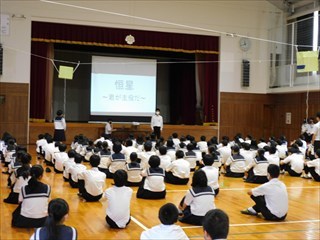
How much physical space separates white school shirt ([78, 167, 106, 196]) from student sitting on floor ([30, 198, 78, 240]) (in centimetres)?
334

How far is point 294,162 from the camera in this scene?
971 cm

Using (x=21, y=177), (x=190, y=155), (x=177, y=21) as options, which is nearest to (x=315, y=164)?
(x=190, y=155)

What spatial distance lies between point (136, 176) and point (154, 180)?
102 centimetres

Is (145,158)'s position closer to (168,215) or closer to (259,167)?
(259,167)

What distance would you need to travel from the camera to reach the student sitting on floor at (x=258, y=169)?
844 centimetres

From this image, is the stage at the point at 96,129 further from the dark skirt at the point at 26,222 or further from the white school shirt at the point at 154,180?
the dark skirt at the point at 26,222

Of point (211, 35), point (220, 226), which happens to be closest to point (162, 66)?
point (211, 35)

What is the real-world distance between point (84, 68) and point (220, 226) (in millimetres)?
16662

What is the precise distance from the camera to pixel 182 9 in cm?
1702

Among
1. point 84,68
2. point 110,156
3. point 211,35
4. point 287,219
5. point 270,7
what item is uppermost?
point 270,7

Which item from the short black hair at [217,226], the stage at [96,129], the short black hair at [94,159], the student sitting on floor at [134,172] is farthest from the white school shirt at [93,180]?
the stage at [96,129]

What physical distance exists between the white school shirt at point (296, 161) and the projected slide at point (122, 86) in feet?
28.1

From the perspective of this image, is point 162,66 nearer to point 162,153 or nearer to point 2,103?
point 2,103

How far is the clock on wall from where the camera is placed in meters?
17.9
